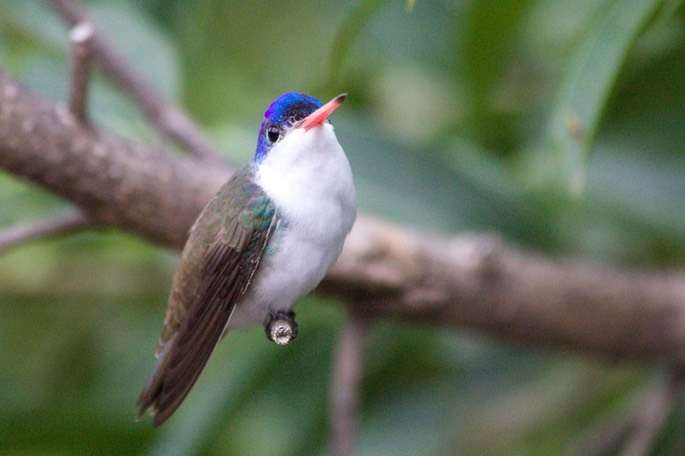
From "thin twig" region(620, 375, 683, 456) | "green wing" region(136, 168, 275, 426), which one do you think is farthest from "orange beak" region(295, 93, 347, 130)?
"thin twig" region(620, 375, 683, 456)

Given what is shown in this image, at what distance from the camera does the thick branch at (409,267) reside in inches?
77.9

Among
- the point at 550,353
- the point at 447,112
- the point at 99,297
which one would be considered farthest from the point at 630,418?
the point at 99,297

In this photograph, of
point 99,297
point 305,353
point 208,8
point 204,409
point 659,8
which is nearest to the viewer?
point 659,8

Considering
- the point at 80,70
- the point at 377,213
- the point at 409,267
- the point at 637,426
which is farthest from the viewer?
the point at 377,213

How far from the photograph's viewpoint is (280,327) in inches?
47.6

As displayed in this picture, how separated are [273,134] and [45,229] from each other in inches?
46.9

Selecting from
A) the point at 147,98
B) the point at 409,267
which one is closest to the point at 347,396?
the point at 409,267

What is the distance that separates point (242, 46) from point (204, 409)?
3.68 ft

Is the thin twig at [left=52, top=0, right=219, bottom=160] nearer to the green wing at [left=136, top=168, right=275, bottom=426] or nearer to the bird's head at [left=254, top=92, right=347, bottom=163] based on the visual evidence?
the green wing at [left=136, top=168, right=275, bottom=426]

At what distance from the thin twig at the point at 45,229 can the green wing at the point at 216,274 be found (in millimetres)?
915

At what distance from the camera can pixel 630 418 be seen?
9.73 feet

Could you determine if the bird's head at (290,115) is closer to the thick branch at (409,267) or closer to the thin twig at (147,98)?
the thick branch at (409,267)

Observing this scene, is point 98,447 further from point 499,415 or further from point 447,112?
point 447,112

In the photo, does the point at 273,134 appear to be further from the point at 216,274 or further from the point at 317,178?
the point at 216,274
